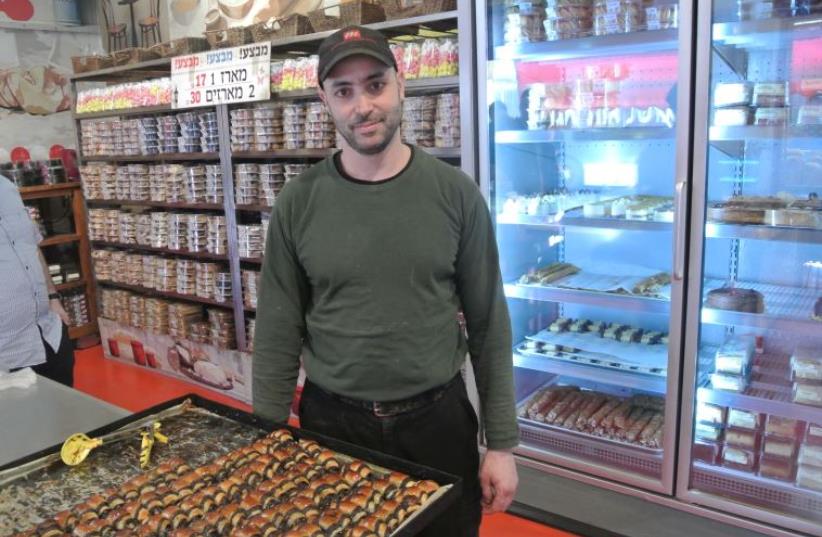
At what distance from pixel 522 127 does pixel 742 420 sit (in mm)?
1656

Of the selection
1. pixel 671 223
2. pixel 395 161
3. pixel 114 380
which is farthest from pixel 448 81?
pixel 114 380

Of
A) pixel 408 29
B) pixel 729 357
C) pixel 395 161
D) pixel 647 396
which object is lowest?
pixel 647 396

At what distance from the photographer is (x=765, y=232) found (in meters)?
2.57

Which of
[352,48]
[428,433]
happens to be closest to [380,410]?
[428,433]

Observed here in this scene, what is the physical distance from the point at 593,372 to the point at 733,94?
52.2 inches

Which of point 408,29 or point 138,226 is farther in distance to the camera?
point 138,226

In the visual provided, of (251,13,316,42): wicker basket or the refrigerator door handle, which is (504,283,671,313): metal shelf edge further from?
(251,13,316,42): wicker basket

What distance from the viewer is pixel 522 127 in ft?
11.0

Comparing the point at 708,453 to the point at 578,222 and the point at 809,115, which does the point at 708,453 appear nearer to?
the point at 578,222

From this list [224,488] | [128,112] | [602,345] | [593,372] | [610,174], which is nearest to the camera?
[224,488]

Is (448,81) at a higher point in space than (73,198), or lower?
higher

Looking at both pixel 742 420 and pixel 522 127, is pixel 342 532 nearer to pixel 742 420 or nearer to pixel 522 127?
pixel 742 420

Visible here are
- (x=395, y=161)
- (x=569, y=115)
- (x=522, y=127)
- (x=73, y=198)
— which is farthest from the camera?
(x=73, y=198)

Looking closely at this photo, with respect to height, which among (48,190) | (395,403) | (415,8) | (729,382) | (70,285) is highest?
(415,8)
